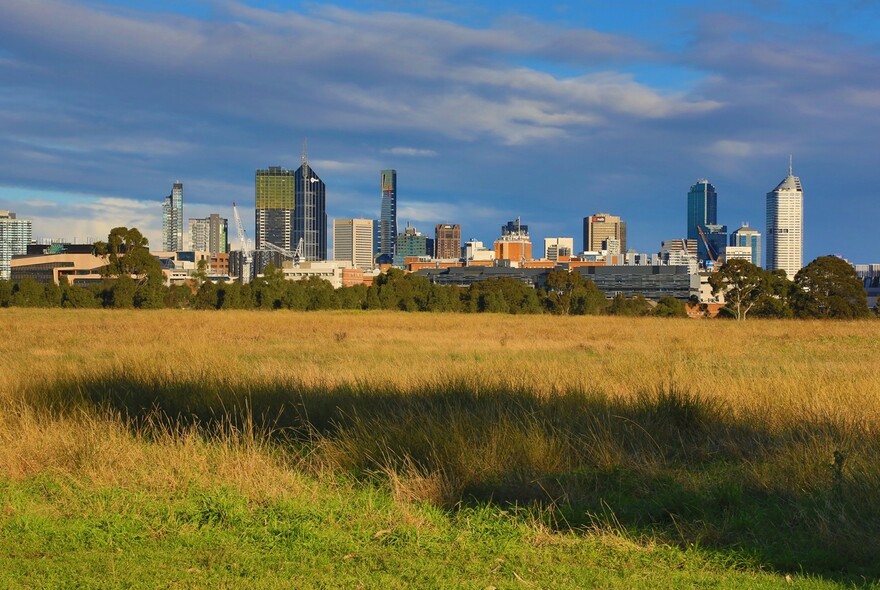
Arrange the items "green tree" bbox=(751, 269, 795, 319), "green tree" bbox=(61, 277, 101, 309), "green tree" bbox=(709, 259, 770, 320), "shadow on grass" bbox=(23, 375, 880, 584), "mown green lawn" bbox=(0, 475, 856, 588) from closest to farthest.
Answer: "mown green lawn" bbox=(0, 475, 856, 588)
"shadow on grass" bbox=(23, 375, 880, 584)
"green tree" bbox=(751, 269, 795, 319)
"green tree" bbox=(61, 277, 101, 309)
"green tree" bbox=(709, 259, 770, 320)

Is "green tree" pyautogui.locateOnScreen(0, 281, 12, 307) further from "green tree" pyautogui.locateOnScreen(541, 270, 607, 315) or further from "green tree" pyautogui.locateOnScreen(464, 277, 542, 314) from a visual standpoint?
"green tree" pyautogui.locateOnScreen(541, 270, 607, 315)

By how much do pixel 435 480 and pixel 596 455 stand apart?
174cm

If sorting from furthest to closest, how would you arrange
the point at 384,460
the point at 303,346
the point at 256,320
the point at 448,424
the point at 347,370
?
1. the point at 256,320
2. the point at 303,346
3. the point at 347,370
4. the point at 448,424
5. the point at 384,460

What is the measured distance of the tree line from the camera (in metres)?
49.1

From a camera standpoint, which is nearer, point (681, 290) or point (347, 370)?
point (347, 370)

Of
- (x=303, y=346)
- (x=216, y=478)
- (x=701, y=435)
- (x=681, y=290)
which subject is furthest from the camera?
(x=681, y=290)

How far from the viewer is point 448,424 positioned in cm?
897

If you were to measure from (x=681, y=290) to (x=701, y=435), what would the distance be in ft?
537

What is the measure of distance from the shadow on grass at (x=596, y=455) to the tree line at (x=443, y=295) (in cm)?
4145

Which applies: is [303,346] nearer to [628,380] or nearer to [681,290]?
[628,380]

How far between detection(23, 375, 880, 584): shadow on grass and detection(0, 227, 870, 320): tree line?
136 feet

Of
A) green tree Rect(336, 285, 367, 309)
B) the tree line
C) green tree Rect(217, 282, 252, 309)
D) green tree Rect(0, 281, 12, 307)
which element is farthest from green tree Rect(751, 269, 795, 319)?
green tree Rect(0, 281, 12, 307)

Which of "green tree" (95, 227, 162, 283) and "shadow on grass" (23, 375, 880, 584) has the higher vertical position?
"green tree" (95, 227, 162, 283)

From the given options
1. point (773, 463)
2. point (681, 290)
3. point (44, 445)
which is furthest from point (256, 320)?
point (681, 290)
